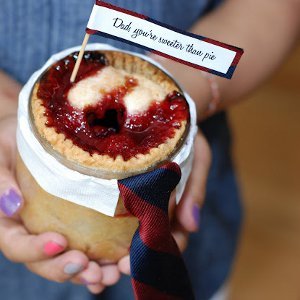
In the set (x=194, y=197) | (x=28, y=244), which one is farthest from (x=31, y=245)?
(x=194, y=197)

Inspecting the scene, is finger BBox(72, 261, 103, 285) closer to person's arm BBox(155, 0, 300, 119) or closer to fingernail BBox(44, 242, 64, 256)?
fingernail BBox(44, 242, 64, 256)

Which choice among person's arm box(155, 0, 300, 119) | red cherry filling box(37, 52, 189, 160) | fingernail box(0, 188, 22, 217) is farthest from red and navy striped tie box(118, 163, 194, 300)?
person's arm box(155, 0, 300, 119)

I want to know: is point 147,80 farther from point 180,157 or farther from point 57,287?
point 57,287

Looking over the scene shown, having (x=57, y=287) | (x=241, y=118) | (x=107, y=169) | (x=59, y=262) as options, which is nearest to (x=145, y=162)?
(x=107, y=169)

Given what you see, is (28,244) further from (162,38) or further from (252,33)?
(252,33)

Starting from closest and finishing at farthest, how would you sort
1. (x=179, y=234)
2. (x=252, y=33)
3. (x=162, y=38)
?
(x=162, y=38), (x=179, y=234), (x=252, y=33)

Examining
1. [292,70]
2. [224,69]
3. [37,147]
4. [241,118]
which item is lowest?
[241,118]

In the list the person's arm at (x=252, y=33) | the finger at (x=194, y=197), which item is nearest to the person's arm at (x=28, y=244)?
the finger at (x=194, y=197)
